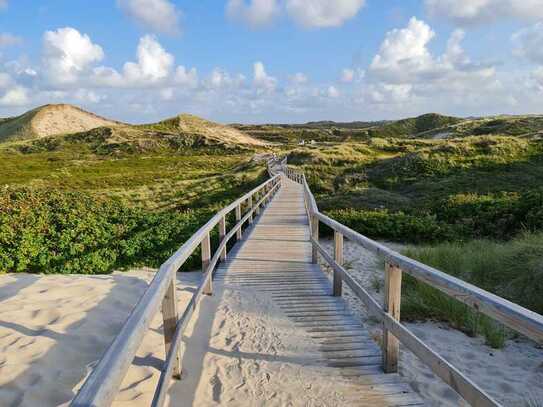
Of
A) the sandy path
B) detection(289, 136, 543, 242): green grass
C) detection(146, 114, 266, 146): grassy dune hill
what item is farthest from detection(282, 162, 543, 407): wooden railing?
detection(146, 114, 266, 146): grassy dune hill

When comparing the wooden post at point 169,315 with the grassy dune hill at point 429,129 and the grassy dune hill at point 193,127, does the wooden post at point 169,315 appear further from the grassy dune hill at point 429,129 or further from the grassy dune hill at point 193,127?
the grassy dune hill at point 193,127

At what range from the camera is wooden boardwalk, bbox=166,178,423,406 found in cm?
322

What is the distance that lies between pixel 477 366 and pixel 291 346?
1.97 m

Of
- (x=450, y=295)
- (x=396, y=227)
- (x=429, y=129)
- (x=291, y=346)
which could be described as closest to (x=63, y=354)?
(x=291, y=346)

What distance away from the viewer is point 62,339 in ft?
12.6

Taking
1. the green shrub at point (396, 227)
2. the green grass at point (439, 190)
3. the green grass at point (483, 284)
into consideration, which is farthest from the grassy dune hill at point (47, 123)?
the green grass at point (483, 284)

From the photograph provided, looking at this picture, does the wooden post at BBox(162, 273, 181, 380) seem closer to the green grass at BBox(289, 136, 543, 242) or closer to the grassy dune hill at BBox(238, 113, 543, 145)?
the green grass at BBox(289, 136, 543, 242)

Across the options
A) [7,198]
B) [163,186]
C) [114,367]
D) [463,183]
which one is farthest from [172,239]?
[163,186]

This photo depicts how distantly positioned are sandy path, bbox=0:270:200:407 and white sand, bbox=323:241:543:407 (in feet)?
7.43


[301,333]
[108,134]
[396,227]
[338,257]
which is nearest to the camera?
[301,333]

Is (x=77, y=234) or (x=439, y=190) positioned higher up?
(x=77, y=234)

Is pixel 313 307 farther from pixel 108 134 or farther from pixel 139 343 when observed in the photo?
pixel 108 134

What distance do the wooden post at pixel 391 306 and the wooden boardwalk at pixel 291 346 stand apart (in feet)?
0.35

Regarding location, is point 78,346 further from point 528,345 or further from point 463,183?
point 463,183
